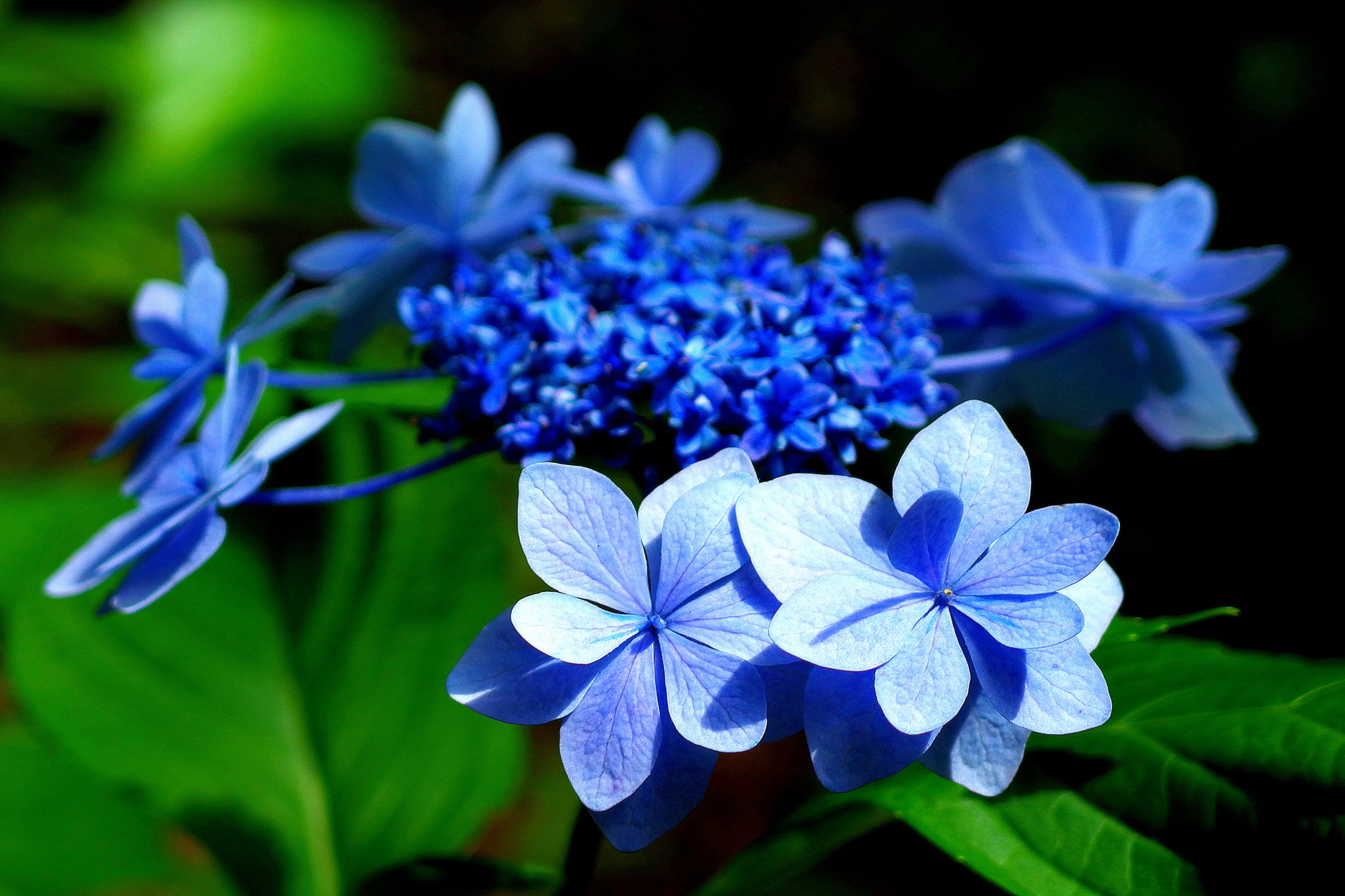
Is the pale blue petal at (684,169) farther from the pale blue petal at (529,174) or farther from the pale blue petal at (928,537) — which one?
the pale blue petal at (928,537)

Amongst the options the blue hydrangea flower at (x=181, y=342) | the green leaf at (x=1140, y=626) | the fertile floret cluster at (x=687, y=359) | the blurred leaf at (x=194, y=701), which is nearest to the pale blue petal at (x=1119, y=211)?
the fertile floret cluster at (x=687, y=359)

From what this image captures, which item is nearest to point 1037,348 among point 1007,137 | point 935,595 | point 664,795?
point 935,595

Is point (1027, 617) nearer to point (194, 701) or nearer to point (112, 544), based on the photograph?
point (112, 544)

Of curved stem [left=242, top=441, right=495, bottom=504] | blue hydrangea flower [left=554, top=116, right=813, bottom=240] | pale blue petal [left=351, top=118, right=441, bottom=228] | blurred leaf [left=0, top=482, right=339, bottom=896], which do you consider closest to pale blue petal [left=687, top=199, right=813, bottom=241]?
blue hydrangea flower [left=554, top=116, right=813, bottom=240]

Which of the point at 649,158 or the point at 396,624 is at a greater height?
the point at 649,158

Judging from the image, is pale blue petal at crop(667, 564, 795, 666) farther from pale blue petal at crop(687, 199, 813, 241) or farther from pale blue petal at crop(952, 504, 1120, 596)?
pale blue petal at crop(687, 199, 813, 241)

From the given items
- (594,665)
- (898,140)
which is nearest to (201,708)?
(594,665)
